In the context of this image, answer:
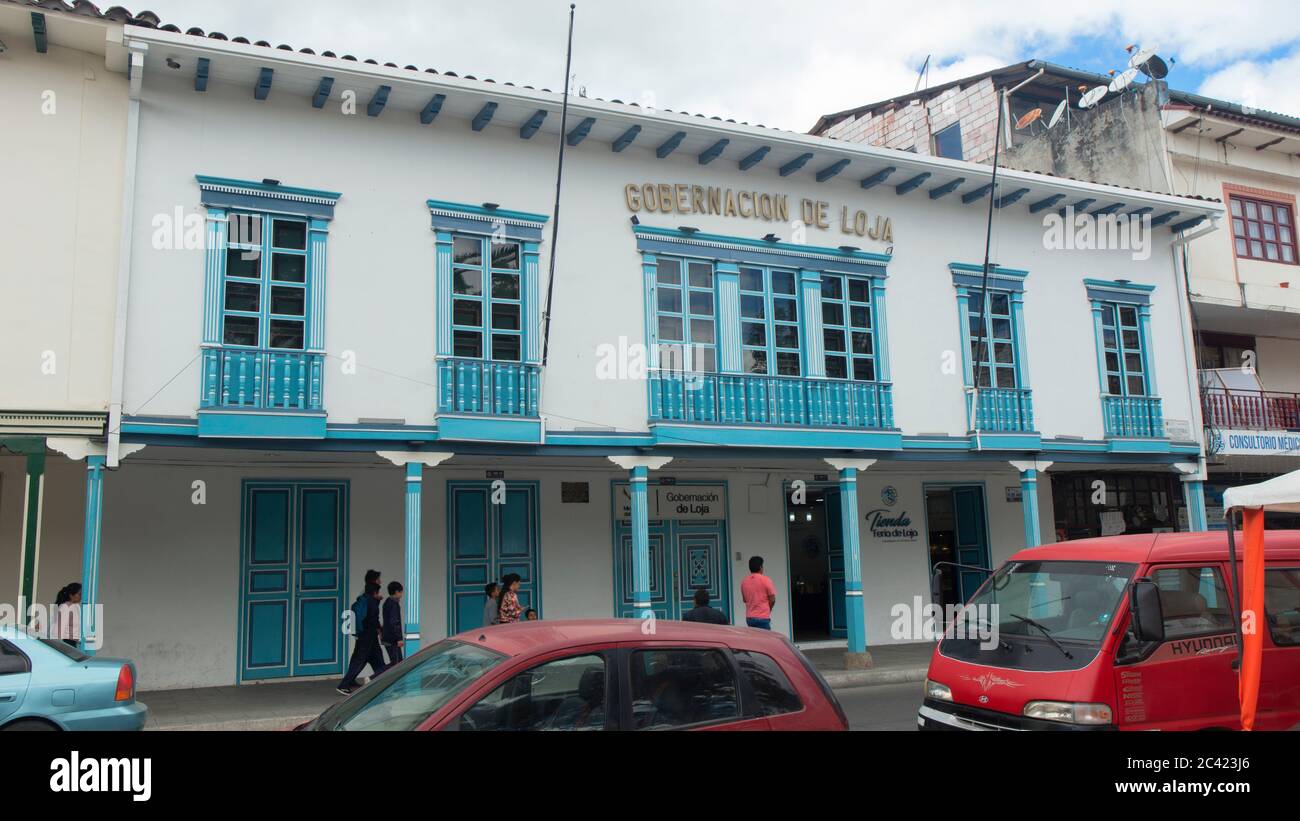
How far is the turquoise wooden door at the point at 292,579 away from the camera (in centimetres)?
1322

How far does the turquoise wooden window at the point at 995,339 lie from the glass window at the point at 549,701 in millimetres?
13331

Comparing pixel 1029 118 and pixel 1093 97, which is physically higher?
pixel 1029 118

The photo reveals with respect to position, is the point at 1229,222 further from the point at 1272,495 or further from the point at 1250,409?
the point at 1272,495

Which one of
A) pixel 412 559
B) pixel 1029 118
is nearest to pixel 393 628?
pixel 412 559

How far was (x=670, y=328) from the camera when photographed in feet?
47.5

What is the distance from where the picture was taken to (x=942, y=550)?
1911 centimetres

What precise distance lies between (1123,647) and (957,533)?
13.5 m

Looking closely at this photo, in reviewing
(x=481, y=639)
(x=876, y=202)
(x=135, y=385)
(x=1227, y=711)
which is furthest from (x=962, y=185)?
(x=481, y=639)

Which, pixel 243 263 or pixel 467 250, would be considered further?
pixel 467 250

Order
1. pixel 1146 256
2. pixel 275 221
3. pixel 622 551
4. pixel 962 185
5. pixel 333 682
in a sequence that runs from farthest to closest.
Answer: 1. pixel 1146 256
2. pixel 962 185
3. pixel 622 551
4. pixel 333 682
5. pixel 275 221

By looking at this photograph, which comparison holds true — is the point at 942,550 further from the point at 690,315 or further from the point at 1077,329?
the point at 690,315

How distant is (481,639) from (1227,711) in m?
5.04

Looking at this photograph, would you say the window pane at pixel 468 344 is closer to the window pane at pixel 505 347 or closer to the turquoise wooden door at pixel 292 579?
the window pane at pixel 505 347

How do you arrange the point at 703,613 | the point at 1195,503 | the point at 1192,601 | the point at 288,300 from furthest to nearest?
1. the point at 1195,503
2. the point at 288,300
3. the point at 703,613
4. the point at 1192,601
